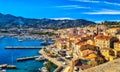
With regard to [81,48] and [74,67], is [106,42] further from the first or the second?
[74,67]

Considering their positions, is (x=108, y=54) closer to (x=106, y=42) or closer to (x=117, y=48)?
(x=117, y=48)

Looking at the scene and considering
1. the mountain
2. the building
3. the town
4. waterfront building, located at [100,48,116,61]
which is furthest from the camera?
the mountain

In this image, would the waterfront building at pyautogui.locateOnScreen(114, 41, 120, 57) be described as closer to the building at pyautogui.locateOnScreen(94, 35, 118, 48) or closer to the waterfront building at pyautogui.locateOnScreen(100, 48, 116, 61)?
the waterfront building at pyautogui.locateOnScreen(100, 48, 116, 61)

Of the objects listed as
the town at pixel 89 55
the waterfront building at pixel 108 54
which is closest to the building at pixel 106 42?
the town at pixel 89 55

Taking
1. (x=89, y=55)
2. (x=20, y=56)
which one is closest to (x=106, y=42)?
(x=89, y=55)

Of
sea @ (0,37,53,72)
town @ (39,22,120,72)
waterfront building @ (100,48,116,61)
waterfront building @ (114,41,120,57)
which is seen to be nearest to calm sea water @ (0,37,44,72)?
sea @ (0,37,53,72)

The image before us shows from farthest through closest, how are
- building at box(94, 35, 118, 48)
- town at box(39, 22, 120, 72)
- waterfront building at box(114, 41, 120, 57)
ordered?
1. building at box(94, 35, 118, 48)
2. waterfront building at box(114, 41, 120, 57)
3. town at box(39, 22, 120, 72)

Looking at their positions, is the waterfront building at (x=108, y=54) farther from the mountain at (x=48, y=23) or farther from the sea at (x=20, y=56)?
the mountain at (x=48, y=23)

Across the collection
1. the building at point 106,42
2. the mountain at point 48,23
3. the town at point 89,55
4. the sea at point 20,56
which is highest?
the mountain at point 48,23

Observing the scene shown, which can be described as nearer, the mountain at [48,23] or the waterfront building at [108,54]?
the waterfront building at [108,54]

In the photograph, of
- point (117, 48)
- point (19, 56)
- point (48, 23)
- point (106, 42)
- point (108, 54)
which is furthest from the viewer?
point (48, 23)

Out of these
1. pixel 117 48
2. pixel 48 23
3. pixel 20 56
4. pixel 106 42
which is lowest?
pixel 20 56


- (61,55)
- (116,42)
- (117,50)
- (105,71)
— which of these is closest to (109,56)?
(117,50)
